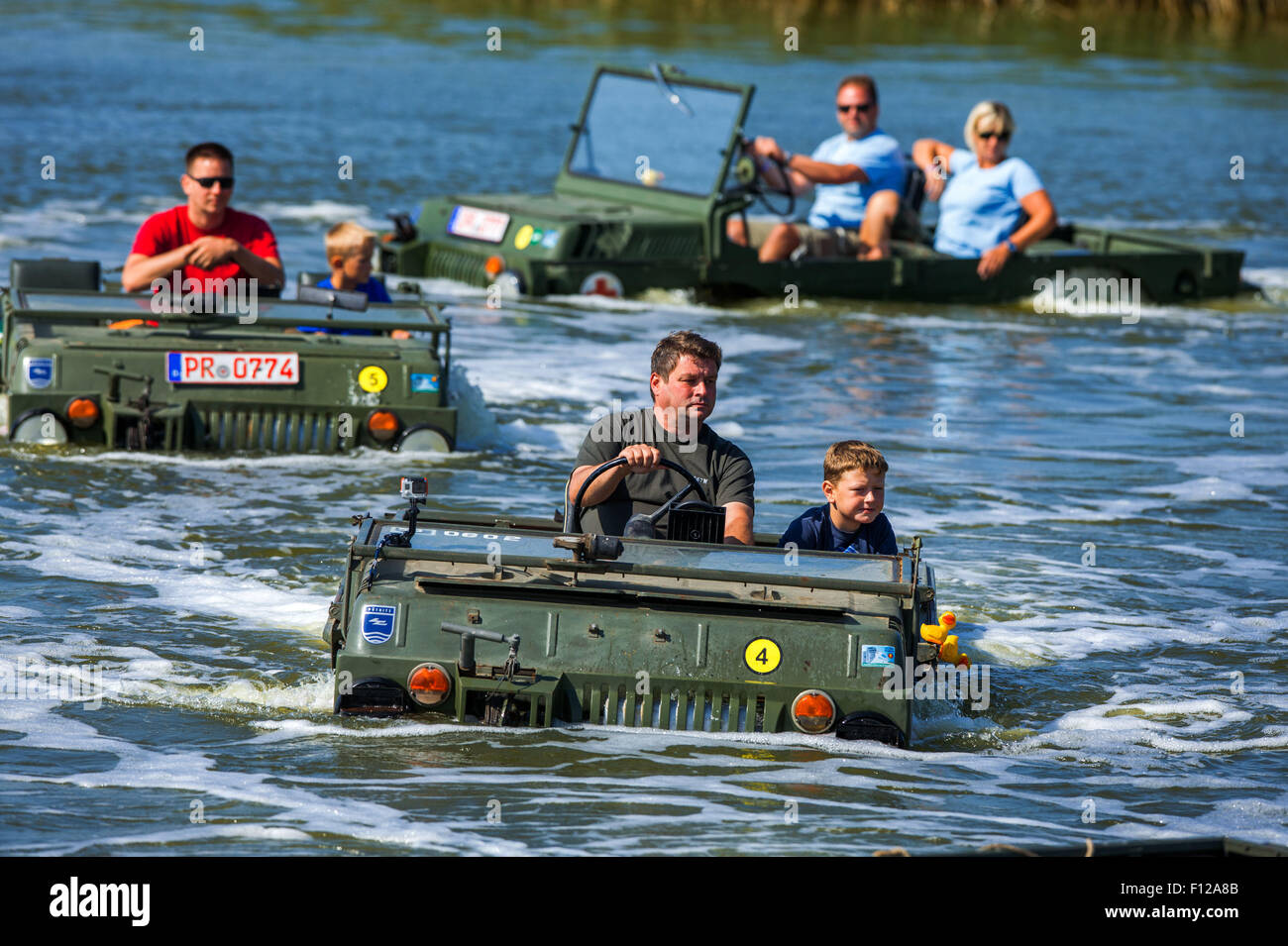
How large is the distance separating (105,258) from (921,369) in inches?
281

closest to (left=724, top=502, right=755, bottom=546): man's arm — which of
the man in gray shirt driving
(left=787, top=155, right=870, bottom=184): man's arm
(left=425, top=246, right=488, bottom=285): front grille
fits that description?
the man in gray shirt driving

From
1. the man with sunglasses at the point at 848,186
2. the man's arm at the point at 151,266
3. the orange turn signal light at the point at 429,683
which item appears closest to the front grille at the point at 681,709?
the orange turn signal light at the point at 429,683

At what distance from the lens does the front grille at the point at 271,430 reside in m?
9.62

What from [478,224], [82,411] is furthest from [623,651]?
[478,224]

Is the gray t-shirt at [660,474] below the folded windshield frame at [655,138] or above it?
below

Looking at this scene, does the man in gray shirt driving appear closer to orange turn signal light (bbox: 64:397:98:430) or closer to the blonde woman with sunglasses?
orange turn signal light (bbox: 64:397:98:430)

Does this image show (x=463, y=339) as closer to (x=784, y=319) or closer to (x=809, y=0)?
(x=784, y=319)

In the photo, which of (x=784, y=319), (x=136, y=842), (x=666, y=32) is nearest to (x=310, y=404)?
(x=136, y=842)

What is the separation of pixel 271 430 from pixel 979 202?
7.33 metres

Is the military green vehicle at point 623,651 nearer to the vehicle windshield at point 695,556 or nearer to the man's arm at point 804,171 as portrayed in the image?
the vehicle windshield at point 695,556

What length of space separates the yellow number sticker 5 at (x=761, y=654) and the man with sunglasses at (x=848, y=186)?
9044 mm

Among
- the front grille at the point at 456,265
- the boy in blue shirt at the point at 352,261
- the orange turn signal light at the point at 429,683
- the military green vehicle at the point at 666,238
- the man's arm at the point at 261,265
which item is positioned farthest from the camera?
the front grille at the point at 456,265

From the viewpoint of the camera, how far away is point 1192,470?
10.9m
